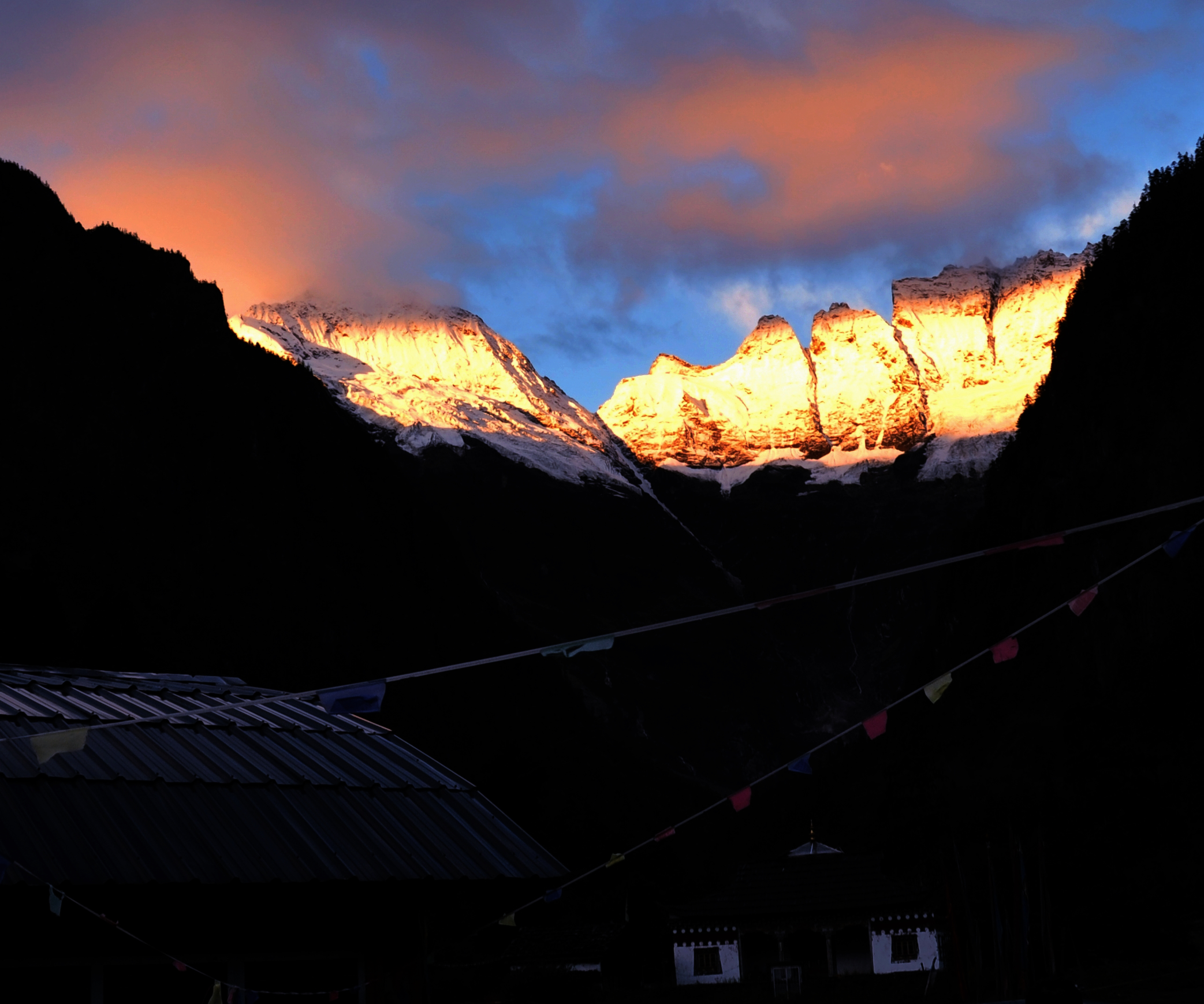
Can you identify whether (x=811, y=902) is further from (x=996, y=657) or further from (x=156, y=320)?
(x=156, y=320)

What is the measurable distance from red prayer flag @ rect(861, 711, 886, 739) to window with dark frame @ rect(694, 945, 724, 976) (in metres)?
39.6

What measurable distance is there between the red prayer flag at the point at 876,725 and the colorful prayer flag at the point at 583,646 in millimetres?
2225

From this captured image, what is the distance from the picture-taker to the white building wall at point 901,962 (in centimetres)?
4562

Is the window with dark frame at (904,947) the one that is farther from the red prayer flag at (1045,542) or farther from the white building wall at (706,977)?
the red prayer flag at (1045,542)

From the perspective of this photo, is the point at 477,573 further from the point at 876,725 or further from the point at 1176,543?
the point at 1176,543

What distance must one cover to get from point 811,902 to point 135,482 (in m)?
88.0

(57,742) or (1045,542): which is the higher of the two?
(1045,542)

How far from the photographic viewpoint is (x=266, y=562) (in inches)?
4956

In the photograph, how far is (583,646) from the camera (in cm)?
1117

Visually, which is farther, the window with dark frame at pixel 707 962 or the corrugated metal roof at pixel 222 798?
the window with dark frame at pixel 707 962

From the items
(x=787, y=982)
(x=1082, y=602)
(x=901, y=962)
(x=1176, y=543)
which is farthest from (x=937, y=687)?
(x=901, y=962)

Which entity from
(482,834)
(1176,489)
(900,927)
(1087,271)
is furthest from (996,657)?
(1087,271)

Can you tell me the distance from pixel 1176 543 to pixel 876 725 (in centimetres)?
280

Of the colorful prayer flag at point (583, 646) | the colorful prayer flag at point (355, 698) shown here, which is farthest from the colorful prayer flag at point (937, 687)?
the colorful prayer flag at point (355, 698)
